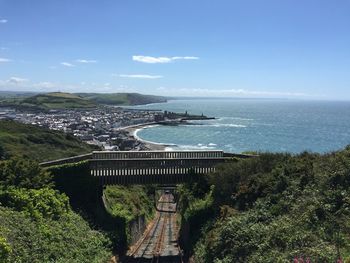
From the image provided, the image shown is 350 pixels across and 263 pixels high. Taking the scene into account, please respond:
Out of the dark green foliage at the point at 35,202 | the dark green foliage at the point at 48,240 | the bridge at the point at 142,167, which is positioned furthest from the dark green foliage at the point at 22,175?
the bridge at the point at 142,167

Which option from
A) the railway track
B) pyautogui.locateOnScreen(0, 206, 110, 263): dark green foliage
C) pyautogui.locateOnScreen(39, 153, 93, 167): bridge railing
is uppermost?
pyautogui.locateOnScreen(39, 153, 93, 167): bridge railing

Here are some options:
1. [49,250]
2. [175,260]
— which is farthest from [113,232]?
[49,250]

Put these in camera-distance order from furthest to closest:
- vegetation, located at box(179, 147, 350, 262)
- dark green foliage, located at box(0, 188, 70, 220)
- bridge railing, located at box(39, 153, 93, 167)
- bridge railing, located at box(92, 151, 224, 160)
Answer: bridge railing, located at box(92, 151, 224, 160) → bridge railing, located at box(39, 153, 93, 167) → dark green foliage, located at box(0, 188, 70, 220) → vegetation, located at box(179, 147, 350, 262)

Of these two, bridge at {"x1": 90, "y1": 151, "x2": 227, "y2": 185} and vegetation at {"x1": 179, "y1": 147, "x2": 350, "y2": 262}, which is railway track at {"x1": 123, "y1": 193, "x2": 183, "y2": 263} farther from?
bridge at {"x1": 90, "y1": 151, "x2": 227, "y2": 185}

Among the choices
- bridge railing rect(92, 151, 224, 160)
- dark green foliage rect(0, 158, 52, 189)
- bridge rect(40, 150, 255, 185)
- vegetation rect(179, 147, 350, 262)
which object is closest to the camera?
vegetation rect(179, 147, 350, 262)

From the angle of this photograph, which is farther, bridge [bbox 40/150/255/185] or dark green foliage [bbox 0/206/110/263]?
Result: bridge [bbox 40/150/255/185]

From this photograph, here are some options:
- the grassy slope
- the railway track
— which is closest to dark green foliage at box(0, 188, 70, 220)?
the railway track

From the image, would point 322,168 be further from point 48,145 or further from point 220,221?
point 48,145
